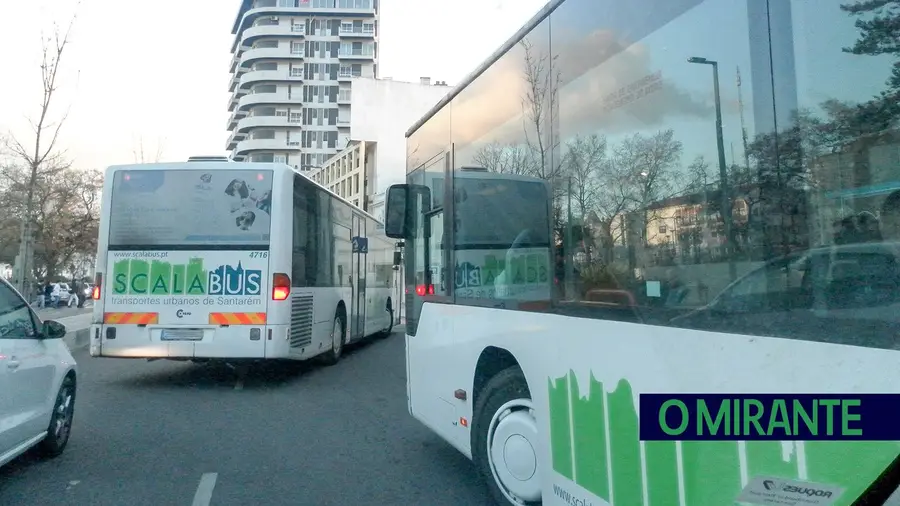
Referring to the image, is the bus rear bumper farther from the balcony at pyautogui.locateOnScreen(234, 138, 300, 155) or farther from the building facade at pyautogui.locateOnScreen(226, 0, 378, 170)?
the balcony at pyautogui.locateOnScreen(234, 138, 300, 155)

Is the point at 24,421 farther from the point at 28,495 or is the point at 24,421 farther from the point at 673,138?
the point at 673,138

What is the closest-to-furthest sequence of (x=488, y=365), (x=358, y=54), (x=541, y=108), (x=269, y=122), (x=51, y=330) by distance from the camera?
(x=541, y=108)
(x=488, y=365)
(x=51, y=330)
(x=269, y=122)
(x=358, y=54)

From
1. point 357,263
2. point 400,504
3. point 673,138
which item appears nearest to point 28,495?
point 400,504

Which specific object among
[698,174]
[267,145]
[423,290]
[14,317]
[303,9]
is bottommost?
[14,317]

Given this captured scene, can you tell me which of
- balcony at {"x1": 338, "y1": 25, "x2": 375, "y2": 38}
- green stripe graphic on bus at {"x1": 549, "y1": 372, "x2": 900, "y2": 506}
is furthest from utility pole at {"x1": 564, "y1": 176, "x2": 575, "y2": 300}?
balcony at {"x1": 338, "y1": 25, "x2": 375, "y2": 38}

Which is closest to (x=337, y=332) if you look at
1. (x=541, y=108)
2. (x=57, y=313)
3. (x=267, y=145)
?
(x=541, y=108)

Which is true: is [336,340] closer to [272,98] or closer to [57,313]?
[57,313]

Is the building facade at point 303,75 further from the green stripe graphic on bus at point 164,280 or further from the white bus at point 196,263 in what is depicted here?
the green stripe graphic on bus at point 164,280

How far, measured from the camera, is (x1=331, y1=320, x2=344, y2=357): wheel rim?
12.7 metres

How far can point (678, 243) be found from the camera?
2.86m

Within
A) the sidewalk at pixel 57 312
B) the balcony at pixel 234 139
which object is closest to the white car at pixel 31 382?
the sidewalk at pixel 57 312

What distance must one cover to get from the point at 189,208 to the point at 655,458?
330 inches

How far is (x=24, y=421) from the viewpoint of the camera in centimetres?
532

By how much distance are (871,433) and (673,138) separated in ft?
4.39
